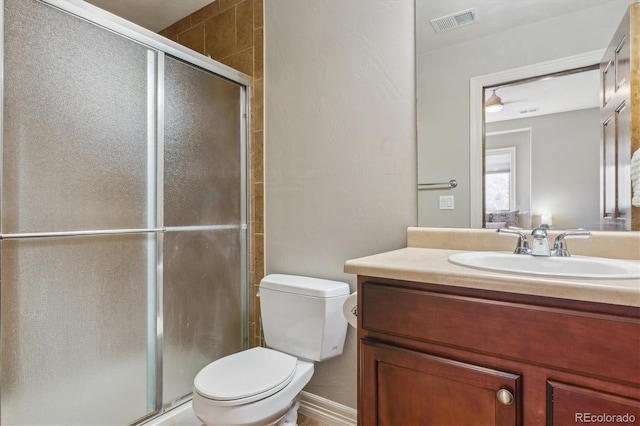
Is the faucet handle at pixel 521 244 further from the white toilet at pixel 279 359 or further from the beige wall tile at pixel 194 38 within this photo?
the beige wall tile at pixel 194 38

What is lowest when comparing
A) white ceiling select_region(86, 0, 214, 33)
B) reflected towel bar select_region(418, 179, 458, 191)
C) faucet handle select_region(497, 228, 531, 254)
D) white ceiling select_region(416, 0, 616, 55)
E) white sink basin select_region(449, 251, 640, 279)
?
white sink basin select_region(449, 251, 640, 279)

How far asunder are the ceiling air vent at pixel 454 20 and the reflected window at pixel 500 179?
1.79 ft

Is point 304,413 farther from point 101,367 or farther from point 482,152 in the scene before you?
point 482,152

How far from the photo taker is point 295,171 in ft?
6.03

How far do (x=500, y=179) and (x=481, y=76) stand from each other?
43cm

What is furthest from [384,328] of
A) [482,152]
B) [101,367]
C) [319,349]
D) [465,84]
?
[101,367]

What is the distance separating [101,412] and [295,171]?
137 cm

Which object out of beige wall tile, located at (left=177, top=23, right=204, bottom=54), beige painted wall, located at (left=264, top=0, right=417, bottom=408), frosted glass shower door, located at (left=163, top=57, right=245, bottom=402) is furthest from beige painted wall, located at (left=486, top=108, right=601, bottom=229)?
beige wall tile, located at (left=177, top=23, right=204, bottom=54)

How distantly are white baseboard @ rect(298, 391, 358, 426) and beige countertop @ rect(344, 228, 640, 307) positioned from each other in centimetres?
99

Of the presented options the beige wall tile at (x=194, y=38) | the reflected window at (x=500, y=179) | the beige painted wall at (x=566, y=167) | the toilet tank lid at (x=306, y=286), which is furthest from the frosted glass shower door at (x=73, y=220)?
the beige painted wall at (x=566, y=167)

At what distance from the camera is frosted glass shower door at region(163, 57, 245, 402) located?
5.45ft

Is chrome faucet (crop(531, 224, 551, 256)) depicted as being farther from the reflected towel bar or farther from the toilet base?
the toilet base

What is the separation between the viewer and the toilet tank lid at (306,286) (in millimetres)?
1516

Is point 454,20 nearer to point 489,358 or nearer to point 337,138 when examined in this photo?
point 337,138
